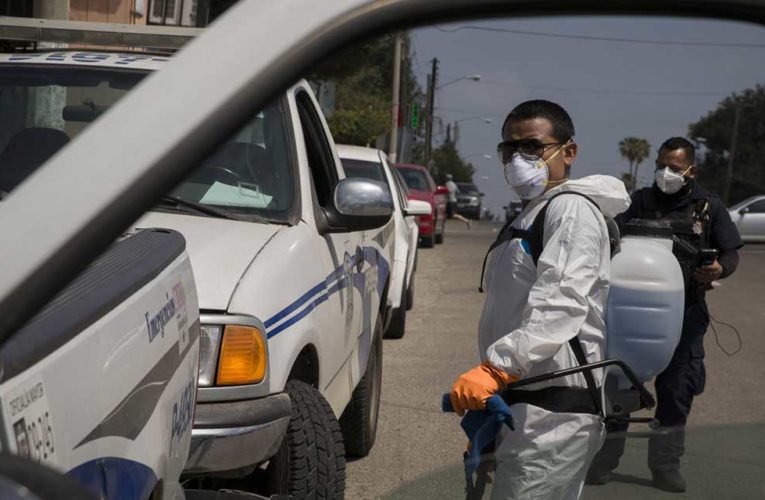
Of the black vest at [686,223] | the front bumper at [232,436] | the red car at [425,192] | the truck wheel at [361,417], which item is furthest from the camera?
the red car at [425,192]

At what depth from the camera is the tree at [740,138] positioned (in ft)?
5.80

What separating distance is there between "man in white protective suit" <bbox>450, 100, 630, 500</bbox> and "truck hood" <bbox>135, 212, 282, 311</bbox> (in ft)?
3.32

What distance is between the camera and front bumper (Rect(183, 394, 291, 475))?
343 centimetres

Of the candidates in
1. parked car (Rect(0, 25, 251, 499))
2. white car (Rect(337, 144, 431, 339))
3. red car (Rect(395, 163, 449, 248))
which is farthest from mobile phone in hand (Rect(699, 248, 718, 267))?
red car (Rect(395, 163, 449, 248))

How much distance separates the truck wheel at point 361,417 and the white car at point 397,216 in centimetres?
305

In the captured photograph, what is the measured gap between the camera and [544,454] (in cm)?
283

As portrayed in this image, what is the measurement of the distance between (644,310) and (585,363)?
23 cm

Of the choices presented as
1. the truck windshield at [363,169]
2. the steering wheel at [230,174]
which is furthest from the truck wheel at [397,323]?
the steering wheel at [230,174]

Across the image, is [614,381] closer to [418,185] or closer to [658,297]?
[658,297]

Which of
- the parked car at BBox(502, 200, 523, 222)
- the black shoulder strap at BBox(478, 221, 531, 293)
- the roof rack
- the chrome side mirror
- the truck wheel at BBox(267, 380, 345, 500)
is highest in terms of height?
the roof rack

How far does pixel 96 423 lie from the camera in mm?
1642

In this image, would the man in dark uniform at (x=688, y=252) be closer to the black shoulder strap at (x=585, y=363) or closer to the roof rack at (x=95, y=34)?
the black shoulder strap at (x=585, y=363)

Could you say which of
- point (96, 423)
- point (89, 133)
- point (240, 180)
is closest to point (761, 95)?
point (89, 133)

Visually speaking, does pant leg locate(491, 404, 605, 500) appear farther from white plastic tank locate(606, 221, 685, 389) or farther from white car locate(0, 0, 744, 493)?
white car locate(0, 0, 744, 493)
